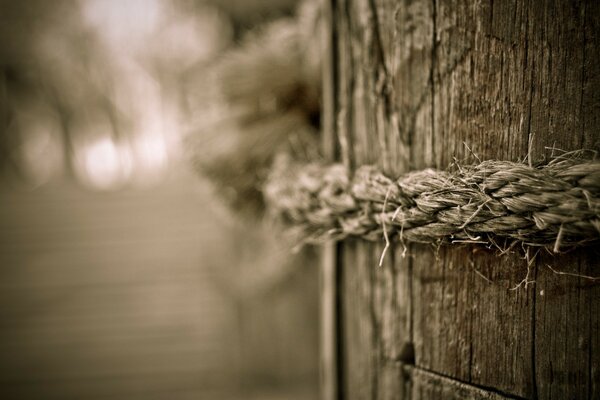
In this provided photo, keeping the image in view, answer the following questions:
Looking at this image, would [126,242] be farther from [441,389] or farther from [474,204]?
[474,204]

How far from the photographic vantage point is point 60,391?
131 inches

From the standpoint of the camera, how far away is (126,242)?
376 centimetres

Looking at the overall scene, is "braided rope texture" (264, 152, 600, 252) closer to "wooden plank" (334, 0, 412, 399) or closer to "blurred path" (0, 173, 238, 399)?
"wooden plank" (334, 0, 412, 399)

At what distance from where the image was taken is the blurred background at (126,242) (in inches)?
108

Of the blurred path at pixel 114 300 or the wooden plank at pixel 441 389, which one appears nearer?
the wooden plank at pixel 441 389

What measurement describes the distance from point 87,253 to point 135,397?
138 centimetres

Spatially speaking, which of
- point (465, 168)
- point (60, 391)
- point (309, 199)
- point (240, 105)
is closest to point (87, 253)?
point (60, 391)

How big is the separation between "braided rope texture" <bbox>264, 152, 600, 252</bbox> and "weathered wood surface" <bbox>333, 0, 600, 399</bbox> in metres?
0.04

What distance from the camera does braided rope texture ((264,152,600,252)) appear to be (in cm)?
41

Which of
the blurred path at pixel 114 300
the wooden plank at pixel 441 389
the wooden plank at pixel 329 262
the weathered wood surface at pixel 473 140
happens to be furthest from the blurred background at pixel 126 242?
the wooden plank at pixel 441 389

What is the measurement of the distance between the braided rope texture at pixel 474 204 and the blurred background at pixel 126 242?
5.25 ft

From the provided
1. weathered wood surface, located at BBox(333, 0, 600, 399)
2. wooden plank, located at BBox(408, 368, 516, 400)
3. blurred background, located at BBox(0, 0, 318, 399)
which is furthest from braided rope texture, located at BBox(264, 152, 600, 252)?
blurred background, located at BBox(0, 0, 318, 399)

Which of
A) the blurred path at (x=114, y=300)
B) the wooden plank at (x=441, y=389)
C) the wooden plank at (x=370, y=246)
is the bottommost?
the blurred path at (x=114, y=300)

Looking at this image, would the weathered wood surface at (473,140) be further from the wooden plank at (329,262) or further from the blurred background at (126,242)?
the blurred background at (126,242)
